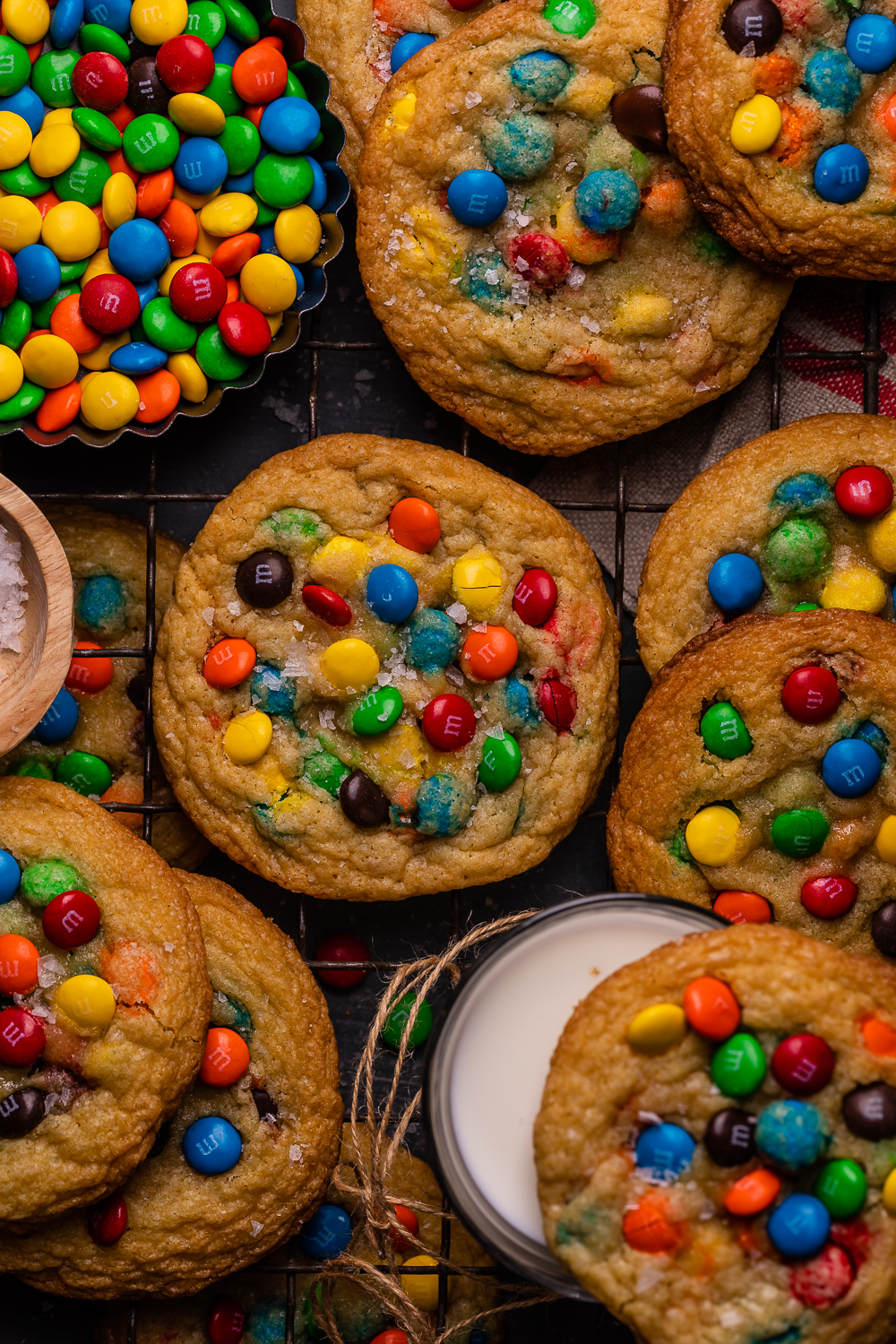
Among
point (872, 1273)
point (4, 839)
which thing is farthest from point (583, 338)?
point (872, 1273)

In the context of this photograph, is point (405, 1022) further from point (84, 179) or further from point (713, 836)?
point (84, 179)

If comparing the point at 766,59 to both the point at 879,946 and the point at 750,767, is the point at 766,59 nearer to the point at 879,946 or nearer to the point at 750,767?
the point at 750,767

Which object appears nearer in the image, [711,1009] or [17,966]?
[711,1009]

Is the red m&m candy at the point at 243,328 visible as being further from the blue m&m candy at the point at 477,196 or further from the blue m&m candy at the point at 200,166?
the blue m&m candy at the point at 477,196

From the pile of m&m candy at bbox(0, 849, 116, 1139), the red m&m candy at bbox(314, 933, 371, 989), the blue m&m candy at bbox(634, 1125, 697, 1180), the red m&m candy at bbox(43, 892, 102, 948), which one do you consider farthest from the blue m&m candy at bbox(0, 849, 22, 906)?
the blue m&m candy at bbox(634, 1125, 697, 1180)

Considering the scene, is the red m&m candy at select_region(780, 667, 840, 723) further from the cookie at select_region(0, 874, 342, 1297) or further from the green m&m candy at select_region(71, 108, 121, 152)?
the green m&m candy at select_region(71, 108, 121, 152)

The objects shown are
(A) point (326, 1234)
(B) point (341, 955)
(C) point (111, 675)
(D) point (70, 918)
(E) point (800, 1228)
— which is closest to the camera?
(E) point (800, 1228)

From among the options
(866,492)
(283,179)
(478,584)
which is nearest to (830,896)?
(866,492)
